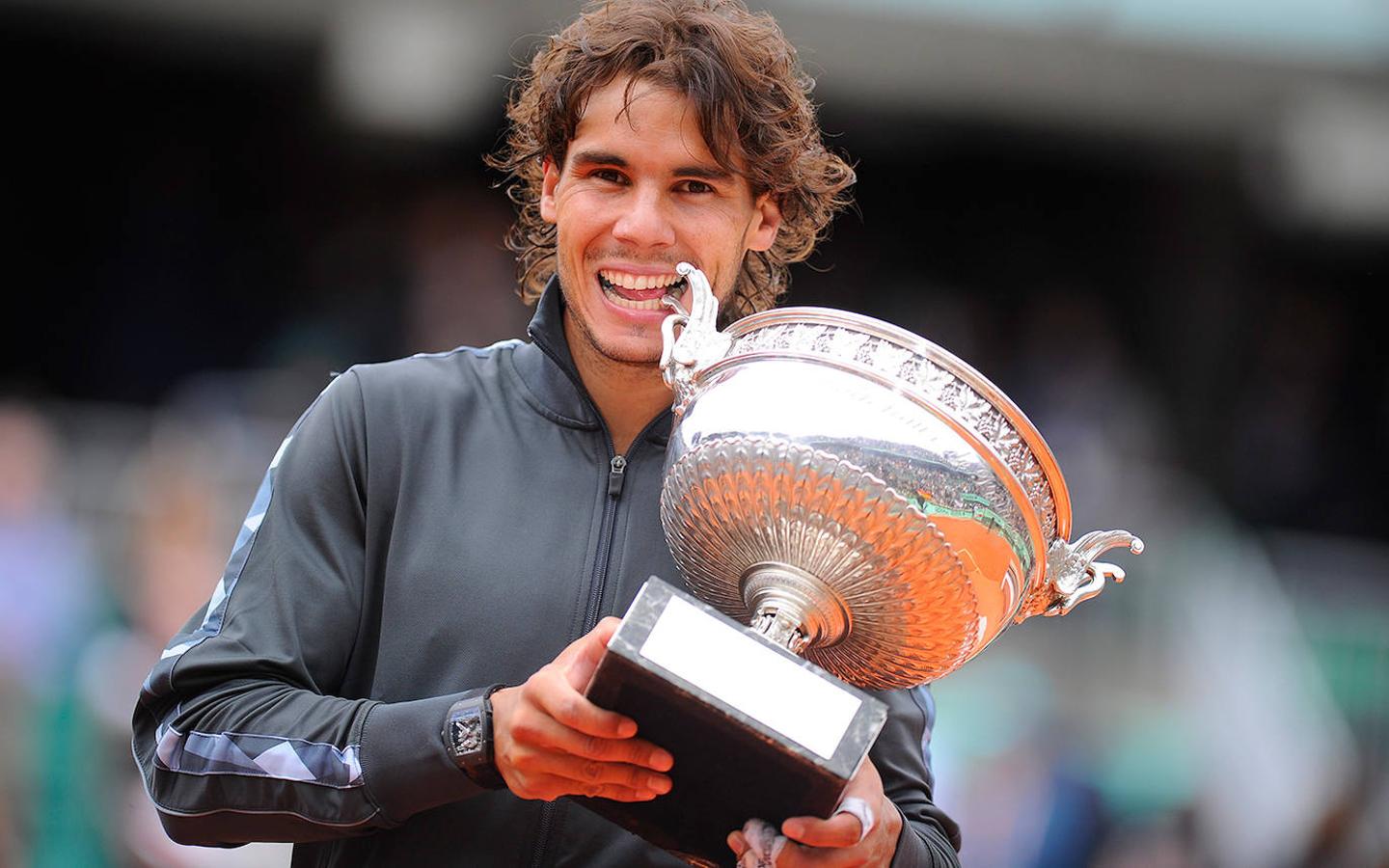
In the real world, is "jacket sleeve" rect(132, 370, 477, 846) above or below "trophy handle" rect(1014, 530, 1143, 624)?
below

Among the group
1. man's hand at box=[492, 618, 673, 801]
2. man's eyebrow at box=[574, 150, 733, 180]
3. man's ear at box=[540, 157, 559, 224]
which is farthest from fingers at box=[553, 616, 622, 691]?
man's ear at box=[540, 157, 559, 224]

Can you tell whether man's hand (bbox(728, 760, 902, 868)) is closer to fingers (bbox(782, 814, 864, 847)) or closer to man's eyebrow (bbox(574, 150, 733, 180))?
fingers (bbox(782, 814, 864, 847))

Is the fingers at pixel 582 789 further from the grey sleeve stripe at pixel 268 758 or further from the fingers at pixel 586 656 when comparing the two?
the grey sleeve stripe at pixel 268 758

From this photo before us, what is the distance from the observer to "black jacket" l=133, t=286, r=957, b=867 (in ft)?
5.97

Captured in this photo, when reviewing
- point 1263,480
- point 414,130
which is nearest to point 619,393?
point 1263,480

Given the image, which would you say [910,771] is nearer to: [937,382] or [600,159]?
[937,382]

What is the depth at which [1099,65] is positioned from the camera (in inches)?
280

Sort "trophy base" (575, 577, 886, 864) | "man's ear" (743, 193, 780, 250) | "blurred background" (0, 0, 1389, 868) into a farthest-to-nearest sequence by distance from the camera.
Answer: "blurred background" (0, 0, 1389, 868)
"man's ear" (743, 193, 780, 250)
"trophy base" (575, 577, 886, 864)

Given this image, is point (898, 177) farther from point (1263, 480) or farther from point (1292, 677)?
point (1292, 677)

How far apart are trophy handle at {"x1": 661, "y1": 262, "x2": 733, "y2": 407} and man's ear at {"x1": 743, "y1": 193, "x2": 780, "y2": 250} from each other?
0.33m

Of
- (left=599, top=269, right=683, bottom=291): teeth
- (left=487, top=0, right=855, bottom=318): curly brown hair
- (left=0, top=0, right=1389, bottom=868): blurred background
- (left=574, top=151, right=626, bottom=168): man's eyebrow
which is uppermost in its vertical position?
(left=487, top=0, right=855, bottom=318): curly brown hair

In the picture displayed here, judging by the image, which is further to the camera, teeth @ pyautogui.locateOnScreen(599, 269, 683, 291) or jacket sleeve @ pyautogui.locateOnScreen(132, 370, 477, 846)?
teeth @ pyautogui.locateOnScreen(599, 269, 683, 291)

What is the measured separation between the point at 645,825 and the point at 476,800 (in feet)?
0.91

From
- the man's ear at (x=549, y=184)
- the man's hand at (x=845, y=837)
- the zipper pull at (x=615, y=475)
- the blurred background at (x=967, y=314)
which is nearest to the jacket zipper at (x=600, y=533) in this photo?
the zipper pull at (x=615, y=475)
